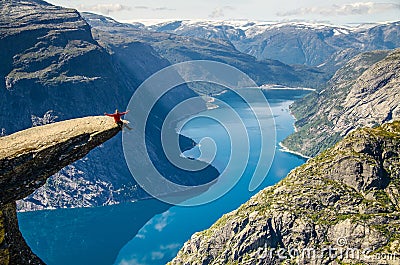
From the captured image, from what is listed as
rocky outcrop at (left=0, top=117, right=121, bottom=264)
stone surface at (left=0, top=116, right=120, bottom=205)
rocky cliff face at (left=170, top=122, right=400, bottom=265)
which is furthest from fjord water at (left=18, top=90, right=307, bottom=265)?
stone surface at (left=0, top=116, right=120, bottom=205)

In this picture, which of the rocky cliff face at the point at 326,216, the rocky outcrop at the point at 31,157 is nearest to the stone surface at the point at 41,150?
the rocky outcrop at the point at 31,157

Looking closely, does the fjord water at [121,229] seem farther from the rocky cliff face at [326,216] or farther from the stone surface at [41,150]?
the stone surface at [41,150]

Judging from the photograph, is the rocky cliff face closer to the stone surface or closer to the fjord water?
the fjord water

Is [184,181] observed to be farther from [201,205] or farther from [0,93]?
[0,93]

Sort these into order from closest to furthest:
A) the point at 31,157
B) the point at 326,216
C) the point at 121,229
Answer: the point at 31,157 < the point at 326,216 < the point at 121,229

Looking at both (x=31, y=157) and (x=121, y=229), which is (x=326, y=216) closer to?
(x=31, y=157)

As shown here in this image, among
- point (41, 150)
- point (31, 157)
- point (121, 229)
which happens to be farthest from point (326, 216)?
point (121, 229)

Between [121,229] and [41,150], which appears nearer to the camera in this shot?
[41,150]
